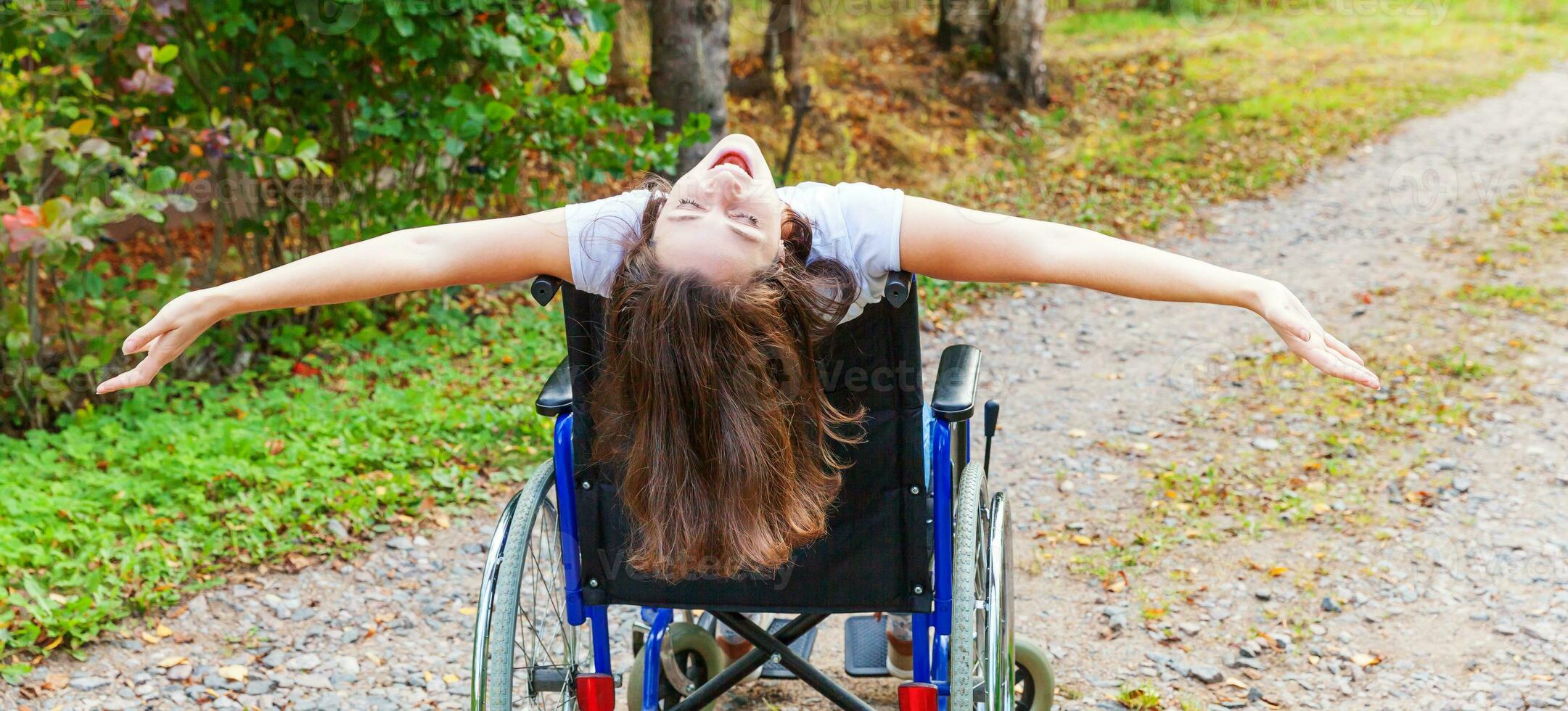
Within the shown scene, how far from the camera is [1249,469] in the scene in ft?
13.1

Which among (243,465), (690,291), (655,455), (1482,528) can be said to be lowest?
(1482,528)

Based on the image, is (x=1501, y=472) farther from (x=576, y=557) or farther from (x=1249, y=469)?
(x=576, y=557)

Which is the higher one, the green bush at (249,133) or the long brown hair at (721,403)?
the green bush at (249,133)

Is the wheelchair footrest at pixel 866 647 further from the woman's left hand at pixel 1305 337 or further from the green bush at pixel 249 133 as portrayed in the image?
the green bush at pixel 249 133

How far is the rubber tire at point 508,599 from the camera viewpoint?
6.46 feet

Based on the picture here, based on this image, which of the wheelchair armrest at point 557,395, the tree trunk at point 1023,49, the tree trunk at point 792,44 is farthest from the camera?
the tree trunk at point 1023,49

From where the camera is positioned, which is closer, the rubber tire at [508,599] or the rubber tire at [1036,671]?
the rubber tire at [508,599]

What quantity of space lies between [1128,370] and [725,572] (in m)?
3.40

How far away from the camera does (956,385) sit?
2.12 m

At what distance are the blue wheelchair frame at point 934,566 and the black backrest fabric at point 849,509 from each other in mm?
21

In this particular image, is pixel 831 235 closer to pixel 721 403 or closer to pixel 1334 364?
pixel 721 403

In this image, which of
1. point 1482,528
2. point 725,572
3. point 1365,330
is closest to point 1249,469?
point 1482,528

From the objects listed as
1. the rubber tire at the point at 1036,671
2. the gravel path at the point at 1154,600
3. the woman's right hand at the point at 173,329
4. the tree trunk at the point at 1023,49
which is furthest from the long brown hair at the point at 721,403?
the tree trunk at the point at 1023,49

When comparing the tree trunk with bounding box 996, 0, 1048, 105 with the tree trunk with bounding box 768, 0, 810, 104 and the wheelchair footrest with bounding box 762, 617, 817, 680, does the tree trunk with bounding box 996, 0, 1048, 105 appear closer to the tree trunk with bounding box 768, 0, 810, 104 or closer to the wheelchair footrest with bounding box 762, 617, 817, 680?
the tree trunk with bounding box 768, 0, 810, 104
